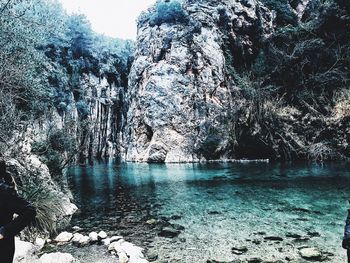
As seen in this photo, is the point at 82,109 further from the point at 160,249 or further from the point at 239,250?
the point at 239,250

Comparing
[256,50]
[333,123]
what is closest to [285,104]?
[333,123]

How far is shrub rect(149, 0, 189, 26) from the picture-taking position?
51906 millimetres

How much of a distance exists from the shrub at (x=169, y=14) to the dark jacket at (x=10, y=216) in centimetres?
5245

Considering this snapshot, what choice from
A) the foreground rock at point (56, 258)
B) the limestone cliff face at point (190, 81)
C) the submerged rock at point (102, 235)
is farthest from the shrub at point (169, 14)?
the foreground rock at point (56, 258)

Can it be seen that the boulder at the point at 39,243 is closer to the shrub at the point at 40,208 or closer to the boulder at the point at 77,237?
Result: the shrub at the point at 40,208

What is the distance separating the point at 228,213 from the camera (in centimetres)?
1280

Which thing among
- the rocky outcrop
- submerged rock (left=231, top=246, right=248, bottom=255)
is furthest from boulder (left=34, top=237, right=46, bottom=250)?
the rocky outcrop

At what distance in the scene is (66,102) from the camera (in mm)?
47781

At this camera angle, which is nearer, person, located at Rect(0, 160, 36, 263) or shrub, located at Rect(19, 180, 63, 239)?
person, located at Rect(0, 160, 36, 263)

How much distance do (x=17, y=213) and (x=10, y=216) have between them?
152 millimetres

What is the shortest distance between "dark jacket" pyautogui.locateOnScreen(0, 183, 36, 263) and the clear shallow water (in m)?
5.83

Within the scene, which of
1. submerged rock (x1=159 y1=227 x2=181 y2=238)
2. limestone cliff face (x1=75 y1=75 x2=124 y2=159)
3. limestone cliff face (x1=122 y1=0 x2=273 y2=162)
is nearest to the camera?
submerged rock (x1=159 y1=227 x2=181 y2=238)

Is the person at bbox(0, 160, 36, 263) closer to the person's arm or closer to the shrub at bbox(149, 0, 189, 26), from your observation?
the person's arm

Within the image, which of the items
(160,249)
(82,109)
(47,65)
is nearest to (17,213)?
(160,249)
